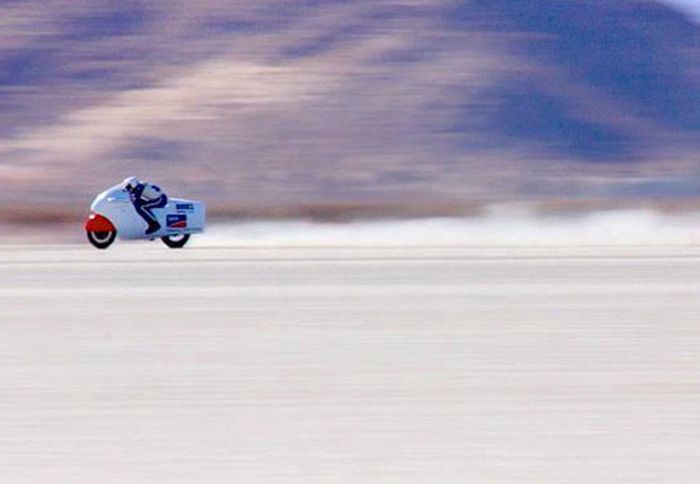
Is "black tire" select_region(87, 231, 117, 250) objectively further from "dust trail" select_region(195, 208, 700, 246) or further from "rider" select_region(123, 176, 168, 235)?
"dust trail" select_region(195, 208, 700, 246)

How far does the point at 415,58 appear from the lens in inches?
2950

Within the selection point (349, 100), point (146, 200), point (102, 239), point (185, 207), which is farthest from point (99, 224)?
point (349, 100)

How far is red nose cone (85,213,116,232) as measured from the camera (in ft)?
93.0

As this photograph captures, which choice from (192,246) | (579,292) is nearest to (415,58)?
(192,246)

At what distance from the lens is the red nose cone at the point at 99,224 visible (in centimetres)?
2836

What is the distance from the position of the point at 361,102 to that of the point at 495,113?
6182 mm

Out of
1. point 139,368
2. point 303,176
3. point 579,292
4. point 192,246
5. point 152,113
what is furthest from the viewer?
point 152,113

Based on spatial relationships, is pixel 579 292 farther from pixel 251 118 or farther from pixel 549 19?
pixel 549 19

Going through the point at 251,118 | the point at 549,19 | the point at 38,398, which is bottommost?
the point at 38,398

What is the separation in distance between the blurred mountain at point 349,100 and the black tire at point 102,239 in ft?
113

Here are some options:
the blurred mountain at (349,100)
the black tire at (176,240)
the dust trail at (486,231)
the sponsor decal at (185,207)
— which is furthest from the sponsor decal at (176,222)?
the blurred mountain at (349,100)

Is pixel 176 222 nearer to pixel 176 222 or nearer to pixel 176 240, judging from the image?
pixel 176 222

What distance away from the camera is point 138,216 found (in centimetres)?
2803

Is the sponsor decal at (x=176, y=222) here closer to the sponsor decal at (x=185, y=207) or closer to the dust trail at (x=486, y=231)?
the sponsor decal at (x=185, y=207)
